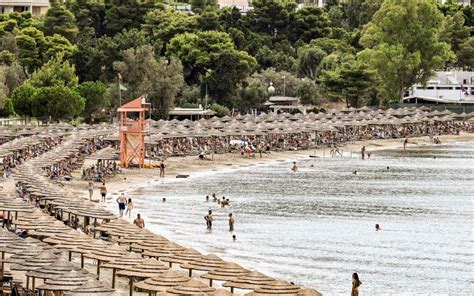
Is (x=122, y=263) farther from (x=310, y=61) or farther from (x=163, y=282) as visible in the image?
(x=310, y=61)

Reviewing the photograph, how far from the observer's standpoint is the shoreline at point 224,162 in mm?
70312

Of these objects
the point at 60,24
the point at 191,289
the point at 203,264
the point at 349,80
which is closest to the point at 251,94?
the point at 349,80

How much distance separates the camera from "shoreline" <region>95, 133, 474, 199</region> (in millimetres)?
70312

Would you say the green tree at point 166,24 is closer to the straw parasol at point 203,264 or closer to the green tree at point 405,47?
the green tree at point 405,47

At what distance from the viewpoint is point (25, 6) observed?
555ft

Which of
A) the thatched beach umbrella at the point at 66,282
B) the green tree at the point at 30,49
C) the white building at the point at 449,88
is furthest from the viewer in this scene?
the white building at the point at 449,88

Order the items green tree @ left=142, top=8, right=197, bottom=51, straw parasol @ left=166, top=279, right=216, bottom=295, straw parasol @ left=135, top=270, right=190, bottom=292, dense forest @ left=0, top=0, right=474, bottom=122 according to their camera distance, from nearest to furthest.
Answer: straw parasol @ left=166, top=279, right=216, bottom=295
straw parasol @ left=135, top=270, right=190, bottom=292
dense forest @ left=0, top=0, right=474, bottom=122
green tree @ left=142, top=8, right=197, bottom=51

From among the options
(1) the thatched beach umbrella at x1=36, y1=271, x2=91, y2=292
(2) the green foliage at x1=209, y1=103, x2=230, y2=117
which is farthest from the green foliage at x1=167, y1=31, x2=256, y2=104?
(1) the thatched beach umbrella at x1=36, y1=271, x2=91, y2=292

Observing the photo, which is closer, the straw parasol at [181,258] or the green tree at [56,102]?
the straw parasol at [181,258]

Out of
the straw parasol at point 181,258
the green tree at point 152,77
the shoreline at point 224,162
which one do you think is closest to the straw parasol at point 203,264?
the straw parasol at point 181,258

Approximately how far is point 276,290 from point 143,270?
432cm

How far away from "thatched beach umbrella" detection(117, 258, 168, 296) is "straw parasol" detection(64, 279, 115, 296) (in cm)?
294

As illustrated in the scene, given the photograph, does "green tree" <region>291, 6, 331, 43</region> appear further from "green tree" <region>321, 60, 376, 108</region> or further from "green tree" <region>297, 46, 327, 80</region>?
"green tree" <region>321, 60, 376, 108</region>

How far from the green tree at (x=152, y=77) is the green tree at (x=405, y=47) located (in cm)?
2665
